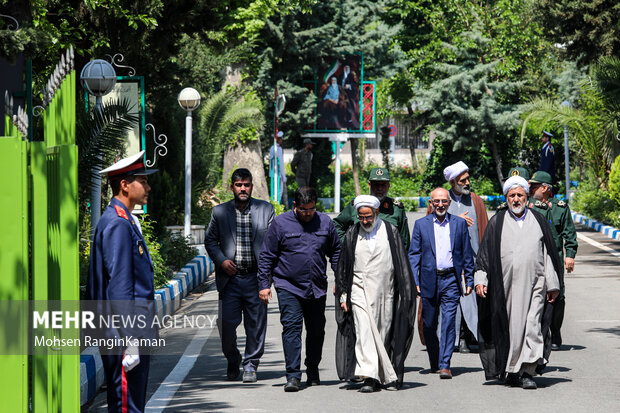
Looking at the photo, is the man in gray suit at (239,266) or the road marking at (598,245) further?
the road marking at (598,245)

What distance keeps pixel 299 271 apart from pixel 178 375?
1536 mm

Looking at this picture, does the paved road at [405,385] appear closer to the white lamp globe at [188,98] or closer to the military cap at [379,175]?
the military cap at [379,175]

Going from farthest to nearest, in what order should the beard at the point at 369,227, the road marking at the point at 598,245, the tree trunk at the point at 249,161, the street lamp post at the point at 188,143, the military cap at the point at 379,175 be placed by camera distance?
the tree trunk at the point at 249,161
the road marking at the point at 598,245
the street lamp post at the point at 188,143
the military cap at the point at 379,175
the beard at the point at 369,227

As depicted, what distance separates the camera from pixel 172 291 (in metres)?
14.3

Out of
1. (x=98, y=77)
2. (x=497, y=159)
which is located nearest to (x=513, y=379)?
(x=98, y=77)

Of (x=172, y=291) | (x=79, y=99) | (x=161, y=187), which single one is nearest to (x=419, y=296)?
(x=172, y=291)

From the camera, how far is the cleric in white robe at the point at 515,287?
29.5 ft

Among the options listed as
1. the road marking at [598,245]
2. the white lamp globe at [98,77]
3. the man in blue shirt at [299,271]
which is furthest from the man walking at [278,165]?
the man in blue shirt at [299,271]

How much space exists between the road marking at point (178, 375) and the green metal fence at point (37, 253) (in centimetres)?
175

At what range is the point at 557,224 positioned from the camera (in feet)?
36.6

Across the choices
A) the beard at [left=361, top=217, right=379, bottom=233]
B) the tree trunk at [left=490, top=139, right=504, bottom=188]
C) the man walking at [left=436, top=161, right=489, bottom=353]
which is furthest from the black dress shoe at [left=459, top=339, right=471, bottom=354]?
the tree trunk at [left=490, top=139, right=504, bottom=188]

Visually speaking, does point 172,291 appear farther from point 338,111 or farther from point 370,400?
Result: point 338,111

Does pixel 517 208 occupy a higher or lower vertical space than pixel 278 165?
lower

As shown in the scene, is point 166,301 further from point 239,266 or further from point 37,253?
point 37,253
